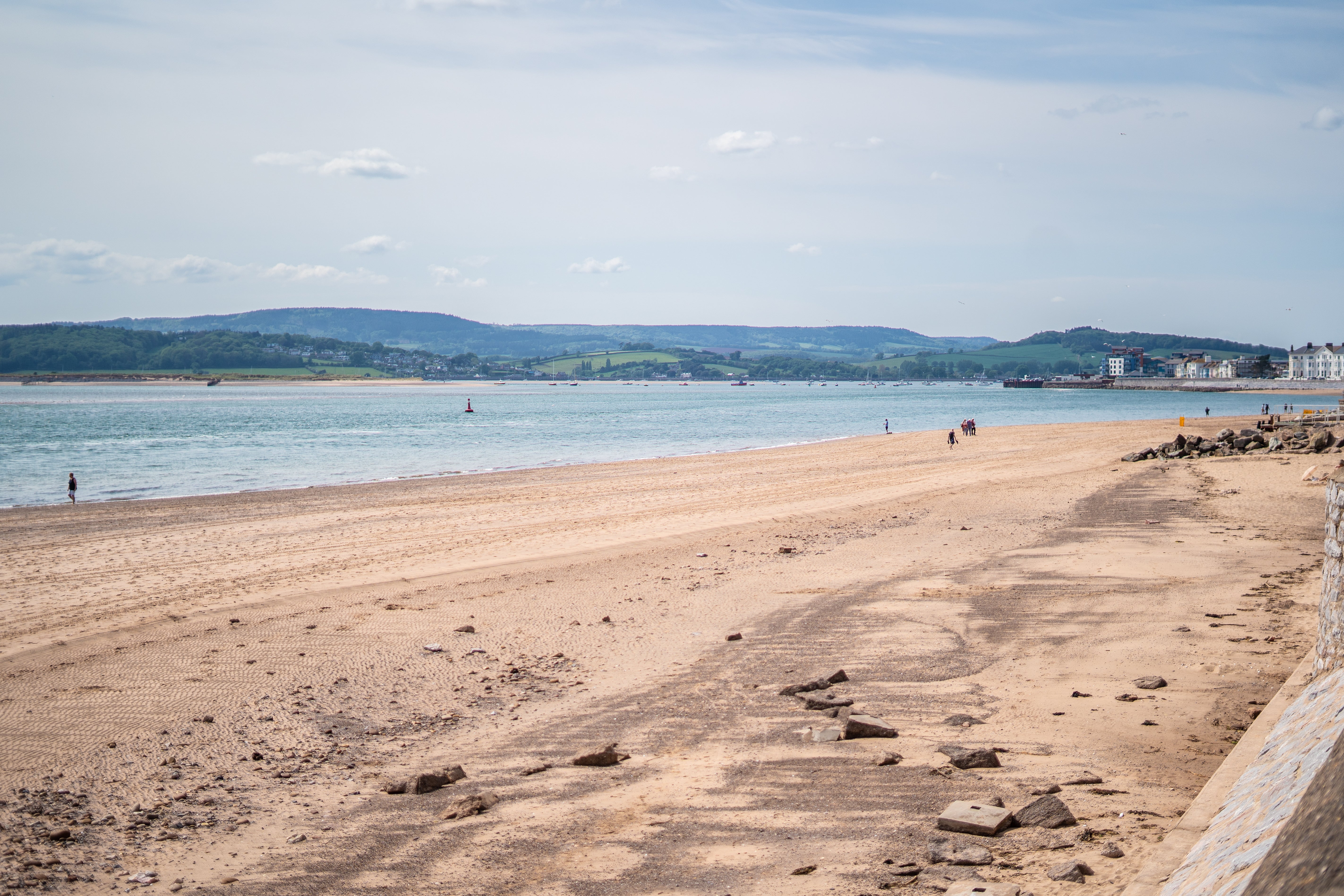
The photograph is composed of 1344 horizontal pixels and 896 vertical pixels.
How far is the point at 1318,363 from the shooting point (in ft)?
609

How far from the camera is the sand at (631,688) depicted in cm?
525

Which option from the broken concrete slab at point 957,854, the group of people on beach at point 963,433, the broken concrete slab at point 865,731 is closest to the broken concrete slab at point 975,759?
the broken concrete slab at point 865,731

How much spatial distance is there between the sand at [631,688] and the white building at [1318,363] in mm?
201063

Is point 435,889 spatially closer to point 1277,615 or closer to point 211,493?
point 1277,615

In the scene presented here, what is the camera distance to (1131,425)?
56562mm

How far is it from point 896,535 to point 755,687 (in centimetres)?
905

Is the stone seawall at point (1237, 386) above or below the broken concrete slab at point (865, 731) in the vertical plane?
above

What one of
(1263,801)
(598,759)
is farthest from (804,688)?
(1263,801)

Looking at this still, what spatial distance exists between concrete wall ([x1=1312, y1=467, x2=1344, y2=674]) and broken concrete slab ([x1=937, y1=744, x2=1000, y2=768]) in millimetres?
2246

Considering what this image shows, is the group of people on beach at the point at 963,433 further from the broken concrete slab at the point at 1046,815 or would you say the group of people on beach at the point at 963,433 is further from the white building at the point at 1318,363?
the white building at the point at 1318,363

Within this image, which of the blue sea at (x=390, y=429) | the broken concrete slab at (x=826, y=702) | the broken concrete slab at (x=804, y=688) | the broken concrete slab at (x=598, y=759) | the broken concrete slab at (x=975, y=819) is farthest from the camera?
the blue sea at (x=390, y=429)

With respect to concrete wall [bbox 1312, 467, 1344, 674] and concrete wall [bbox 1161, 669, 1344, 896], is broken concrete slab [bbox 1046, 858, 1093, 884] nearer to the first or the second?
concrete wall [bbox 1161, 669, 1344, 896]

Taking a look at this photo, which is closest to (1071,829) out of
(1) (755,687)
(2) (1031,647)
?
(1) (755,687)

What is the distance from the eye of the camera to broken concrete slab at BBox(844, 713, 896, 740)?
6.79 m
